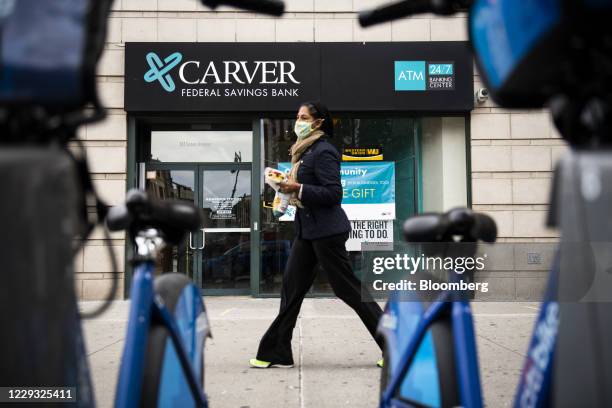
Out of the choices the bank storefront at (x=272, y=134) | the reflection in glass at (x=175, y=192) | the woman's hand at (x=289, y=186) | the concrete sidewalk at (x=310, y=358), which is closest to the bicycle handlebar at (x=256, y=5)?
the woman's hand at (x=289, y=186)

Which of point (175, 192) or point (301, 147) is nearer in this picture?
point (301, 147)

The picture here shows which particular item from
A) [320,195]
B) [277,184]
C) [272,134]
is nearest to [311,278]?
[320,195]

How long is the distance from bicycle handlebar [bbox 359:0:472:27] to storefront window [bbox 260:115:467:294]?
6.55 metres

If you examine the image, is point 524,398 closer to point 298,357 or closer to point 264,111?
point 298,357

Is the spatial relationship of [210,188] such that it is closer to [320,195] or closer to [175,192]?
[175,192]

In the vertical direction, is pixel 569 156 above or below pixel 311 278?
above

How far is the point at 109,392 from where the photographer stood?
3393 millimetres

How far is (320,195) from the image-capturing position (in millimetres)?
3637

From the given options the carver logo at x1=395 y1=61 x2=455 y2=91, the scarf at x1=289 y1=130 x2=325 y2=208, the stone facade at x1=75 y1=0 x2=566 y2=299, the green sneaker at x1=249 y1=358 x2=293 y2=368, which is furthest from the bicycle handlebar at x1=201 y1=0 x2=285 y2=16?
the stone facade at x1=75 y1=0 x2=566 y2=299

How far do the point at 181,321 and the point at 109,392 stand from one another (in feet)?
5.97

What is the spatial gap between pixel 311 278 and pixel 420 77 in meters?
5.40

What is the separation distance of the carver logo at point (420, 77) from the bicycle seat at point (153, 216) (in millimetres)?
6811

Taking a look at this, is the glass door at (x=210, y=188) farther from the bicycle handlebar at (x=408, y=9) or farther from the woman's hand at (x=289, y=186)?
the bicycle handlebar at (x=408, y=9)

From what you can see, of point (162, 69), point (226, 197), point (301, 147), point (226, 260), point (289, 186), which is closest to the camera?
point (289, 186)
